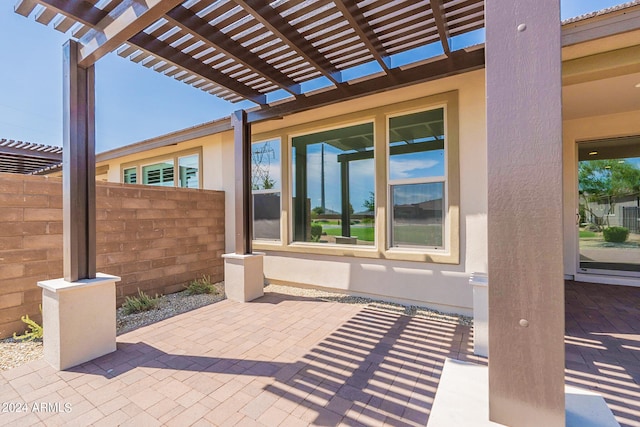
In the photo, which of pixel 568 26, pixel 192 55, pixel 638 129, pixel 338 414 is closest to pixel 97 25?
pixel 192 55

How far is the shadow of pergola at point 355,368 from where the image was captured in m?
2.01

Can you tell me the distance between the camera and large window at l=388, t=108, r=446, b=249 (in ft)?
13.4

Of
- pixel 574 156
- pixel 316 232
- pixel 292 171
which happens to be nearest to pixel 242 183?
pixel 292 171

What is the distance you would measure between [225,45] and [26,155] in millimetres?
8947

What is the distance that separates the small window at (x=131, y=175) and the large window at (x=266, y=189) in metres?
4.75

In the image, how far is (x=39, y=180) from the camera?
3316 mm

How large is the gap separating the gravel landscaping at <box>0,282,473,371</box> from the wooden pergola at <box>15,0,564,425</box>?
95cm

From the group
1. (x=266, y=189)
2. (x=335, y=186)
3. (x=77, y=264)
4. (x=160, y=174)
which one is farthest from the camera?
(x=160, y=174)

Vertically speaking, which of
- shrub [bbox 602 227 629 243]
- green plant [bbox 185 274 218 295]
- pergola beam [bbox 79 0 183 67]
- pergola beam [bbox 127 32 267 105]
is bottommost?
green plant [bbox 185 274 218 295]

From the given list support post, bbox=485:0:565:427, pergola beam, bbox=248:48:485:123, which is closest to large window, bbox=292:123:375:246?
pergola beam, bbox=248:48:485:123

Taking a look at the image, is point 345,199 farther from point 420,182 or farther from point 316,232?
point 420,182

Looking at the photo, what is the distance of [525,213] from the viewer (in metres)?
1.08

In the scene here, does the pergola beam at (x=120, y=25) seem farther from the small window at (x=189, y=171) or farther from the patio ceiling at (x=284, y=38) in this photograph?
the small window at (x=189, y=171)

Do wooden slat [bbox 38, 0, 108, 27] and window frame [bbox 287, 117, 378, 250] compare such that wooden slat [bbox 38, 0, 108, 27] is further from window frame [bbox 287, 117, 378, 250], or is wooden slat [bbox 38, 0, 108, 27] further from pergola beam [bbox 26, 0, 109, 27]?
window frame [bbox 287, 117, 378, 250]
